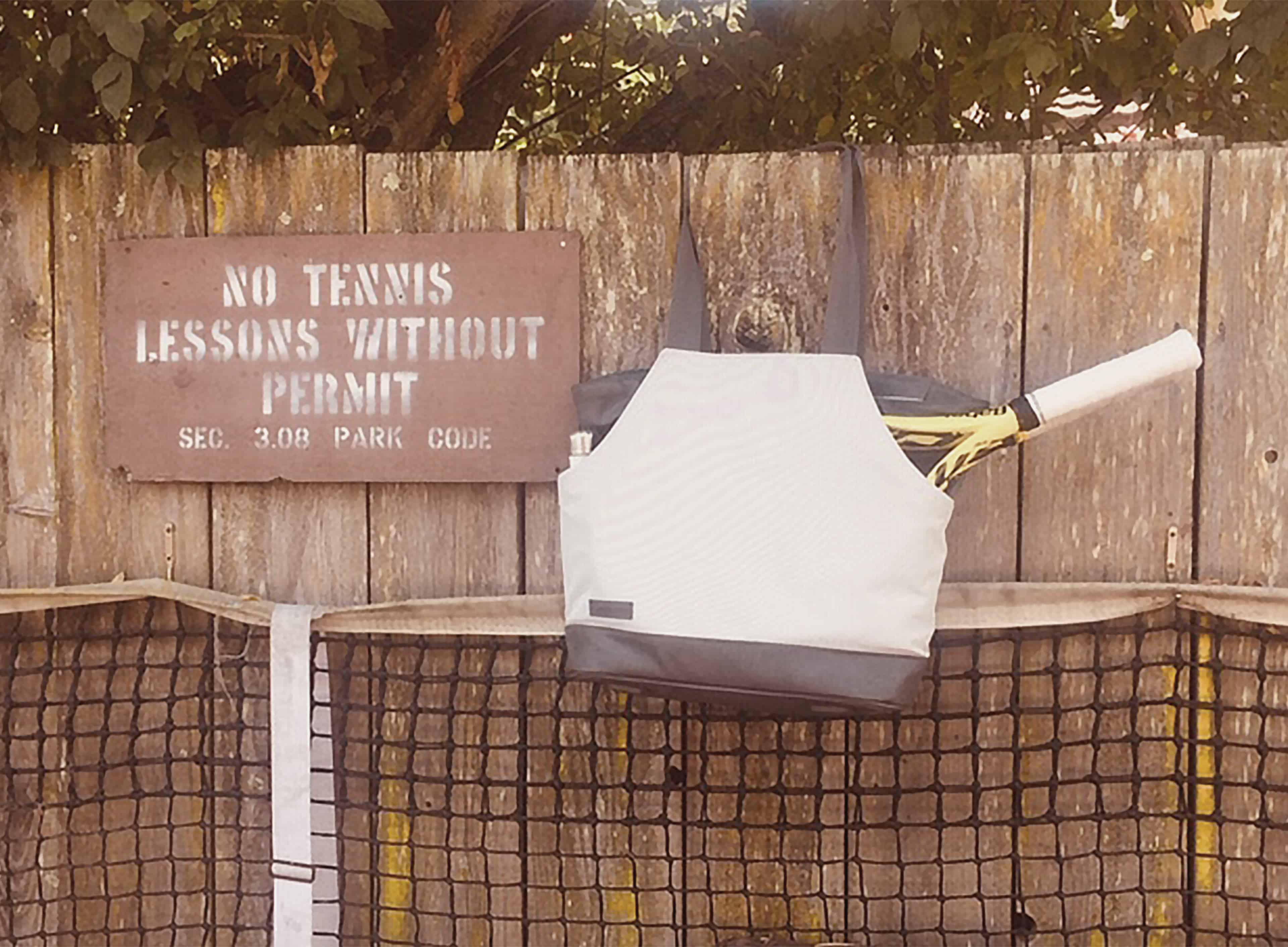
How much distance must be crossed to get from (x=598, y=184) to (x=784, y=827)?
0.94 meters

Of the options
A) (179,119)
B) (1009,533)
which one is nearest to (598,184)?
(179,119)

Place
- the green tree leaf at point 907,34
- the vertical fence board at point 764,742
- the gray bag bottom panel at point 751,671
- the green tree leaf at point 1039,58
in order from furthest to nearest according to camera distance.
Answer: the green tree leaf at point 1039,58, the green tree leaf at point 907,34, the vertical fence board at point 764,742, the gray bag bottom panel at point 751,671

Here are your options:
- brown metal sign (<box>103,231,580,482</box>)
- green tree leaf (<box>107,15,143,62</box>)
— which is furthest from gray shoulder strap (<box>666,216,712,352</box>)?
green tree leaf (<box>107,15,143,62</box>)

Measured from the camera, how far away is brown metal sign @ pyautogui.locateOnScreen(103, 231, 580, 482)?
5.68ft

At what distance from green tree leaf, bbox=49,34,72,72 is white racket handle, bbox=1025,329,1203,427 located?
4.54 feet

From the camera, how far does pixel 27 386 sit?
181 cm

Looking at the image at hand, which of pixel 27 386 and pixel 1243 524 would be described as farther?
pixel 27 386

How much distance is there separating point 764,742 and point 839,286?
0.65 metres

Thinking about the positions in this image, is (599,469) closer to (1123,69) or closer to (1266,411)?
(1266,411)

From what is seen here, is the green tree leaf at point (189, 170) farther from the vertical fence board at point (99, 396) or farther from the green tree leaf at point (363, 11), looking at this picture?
the green tree leaf at point (363, 11)

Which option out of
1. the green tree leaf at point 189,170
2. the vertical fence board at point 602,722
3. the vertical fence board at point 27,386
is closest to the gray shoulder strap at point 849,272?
the vertical fence board at point 602,722

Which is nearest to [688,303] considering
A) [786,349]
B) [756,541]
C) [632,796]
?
[786,349]

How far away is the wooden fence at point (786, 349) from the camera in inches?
65.8

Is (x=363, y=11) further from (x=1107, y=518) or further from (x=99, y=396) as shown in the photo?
(x=1107, y=518)
